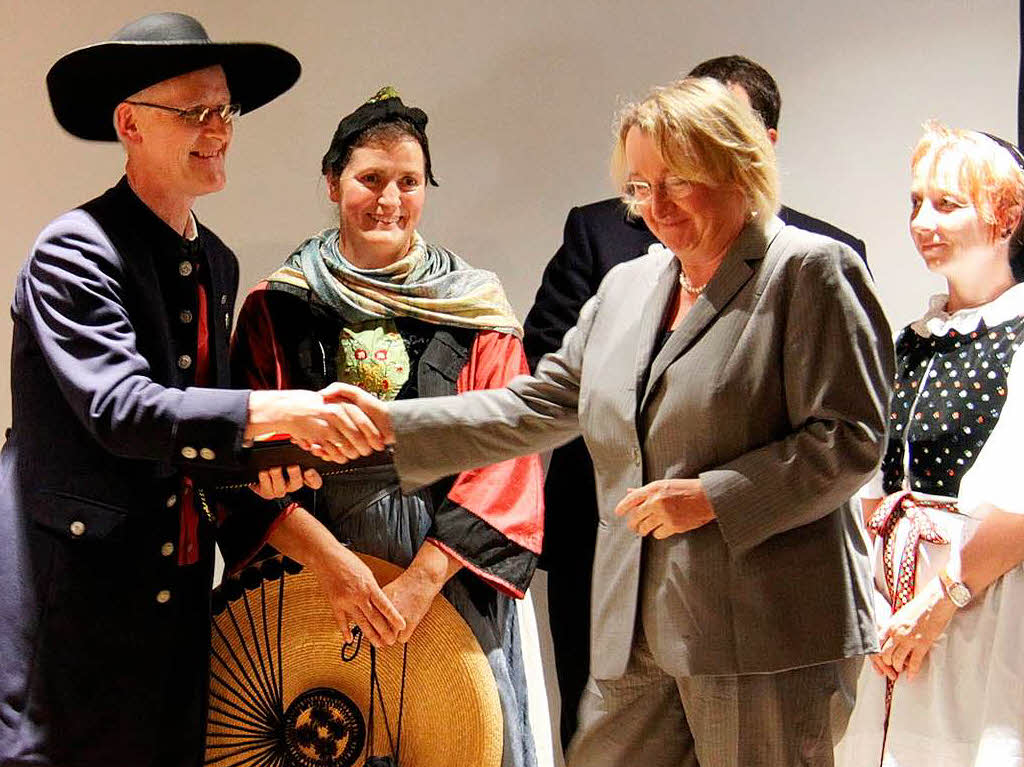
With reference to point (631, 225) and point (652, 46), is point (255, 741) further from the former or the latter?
point (652, 46)

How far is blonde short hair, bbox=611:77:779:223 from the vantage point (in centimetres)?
217

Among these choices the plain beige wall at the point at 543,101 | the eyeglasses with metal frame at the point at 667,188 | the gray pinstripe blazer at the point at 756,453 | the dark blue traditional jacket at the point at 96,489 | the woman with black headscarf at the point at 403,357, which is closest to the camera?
the gray pinstripe blazer at the point at 756,453

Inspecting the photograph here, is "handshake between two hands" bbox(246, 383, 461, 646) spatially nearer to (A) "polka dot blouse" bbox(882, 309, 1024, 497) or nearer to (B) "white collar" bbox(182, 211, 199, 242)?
(B) "white collar" bbox(182, 211, 199, 242)

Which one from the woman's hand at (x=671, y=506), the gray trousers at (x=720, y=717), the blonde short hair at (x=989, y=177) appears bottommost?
the gray trousers at (x=720, y=717)

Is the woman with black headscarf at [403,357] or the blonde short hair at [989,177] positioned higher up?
the blonde short hair at [989,177]

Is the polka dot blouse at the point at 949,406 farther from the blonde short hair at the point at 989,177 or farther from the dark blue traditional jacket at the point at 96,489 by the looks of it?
the dark blue traditional jacket at the point at 96,489

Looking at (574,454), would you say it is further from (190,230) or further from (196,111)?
(196,111)

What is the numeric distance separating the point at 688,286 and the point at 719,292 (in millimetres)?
118

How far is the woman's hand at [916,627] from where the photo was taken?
9.18 ft

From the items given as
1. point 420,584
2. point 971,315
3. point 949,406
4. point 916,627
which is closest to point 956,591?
point 916,627

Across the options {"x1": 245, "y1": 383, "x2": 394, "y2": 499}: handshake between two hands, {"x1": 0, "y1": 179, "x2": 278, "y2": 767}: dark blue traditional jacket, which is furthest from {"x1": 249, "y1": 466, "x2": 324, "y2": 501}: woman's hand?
{"x1": 0, "y1": 179, "x2": 278, "y2": 767}: dark blue traditional jacket

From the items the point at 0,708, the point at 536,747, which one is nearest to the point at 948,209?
the point at 536,747

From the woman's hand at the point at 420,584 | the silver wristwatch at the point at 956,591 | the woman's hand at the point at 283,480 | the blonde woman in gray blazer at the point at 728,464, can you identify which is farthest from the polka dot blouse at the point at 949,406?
the woman's hand at the point at 283,480

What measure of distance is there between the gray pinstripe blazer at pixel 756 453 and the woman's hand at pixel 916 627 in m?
0.66
